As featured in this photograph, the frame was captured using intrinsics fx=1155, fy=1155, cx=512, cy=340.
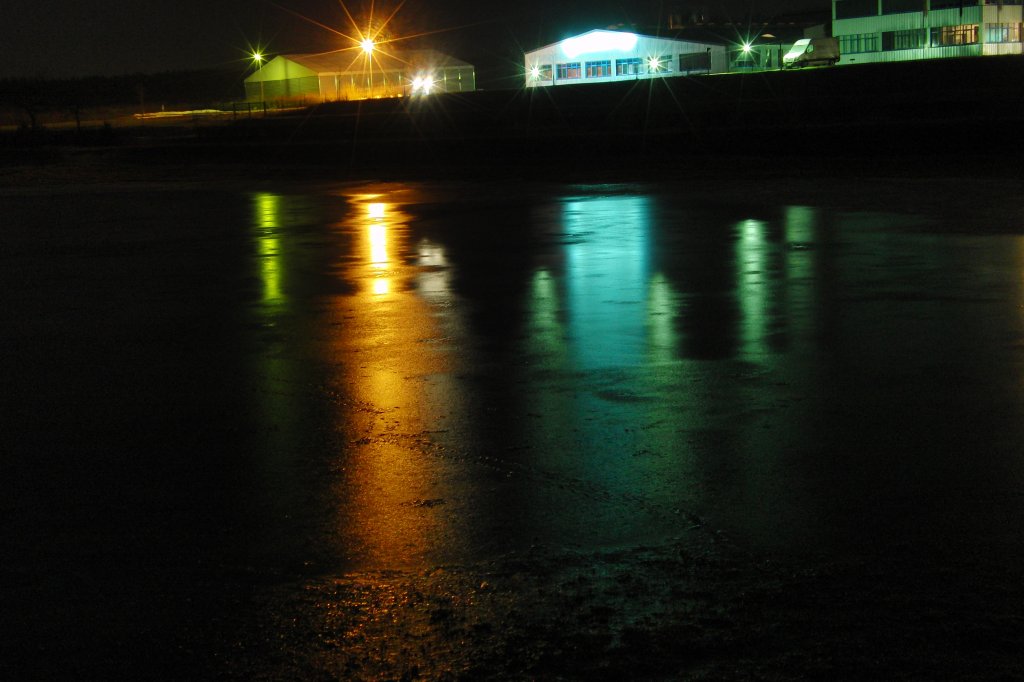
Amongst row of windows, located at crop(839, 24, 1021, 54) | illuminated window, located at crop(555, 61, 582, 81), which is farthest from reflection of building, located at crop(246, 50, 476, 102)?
row of windows, located at crop(839, 24, 1021, 54)

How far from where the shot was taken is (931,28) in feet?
185

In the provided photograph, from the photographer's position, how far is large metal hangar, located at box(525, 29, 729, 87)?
63500 mm

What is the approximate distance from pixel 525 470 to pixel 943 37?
56704 millimetres

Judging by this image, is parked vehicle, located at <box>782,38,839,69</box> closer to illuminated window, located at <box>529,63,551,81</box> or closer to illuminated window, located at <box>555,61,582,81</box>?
illuminated window, located at <box>555,61,582,81</box>

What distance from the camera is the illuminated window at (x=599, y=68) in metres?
66.6

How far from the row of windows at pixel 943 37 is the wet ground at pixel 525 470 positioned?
47181 millimetres

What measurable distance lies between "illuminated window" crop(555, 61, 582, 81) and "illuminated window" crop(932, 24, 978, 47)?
20284 millimetres

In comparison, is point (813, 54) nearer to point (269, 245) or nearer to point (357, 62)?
point (357, 62)

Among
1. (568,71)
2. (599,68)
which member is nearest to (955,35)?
(599,68)

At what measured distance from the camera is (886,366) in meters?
7.93

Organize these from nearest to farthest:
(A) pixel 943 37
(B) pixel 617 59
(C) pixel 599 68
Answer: (A) pixel 943 37
(B) pixel 617 59
(C) pixel 599 68

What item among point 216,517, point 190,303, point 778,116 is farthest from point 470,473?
point 778,116

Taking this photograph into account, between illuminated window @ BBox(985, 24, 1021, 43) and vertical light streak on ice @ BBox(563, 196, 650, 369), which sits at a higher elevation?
illuminated window @ BBox(985, 24, 1021, 43)

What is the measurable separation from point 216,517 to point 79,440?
182 centimetres
